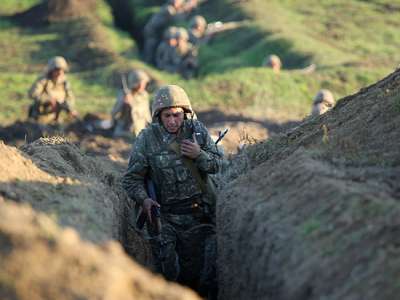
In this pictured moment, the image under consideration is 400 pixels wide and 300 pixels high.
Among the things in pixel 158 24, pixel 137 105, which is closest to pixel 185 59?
pixel 158 24

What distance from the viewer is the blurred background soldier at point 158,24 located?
3084 centimetres

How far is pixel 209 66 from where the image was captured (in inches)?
1101

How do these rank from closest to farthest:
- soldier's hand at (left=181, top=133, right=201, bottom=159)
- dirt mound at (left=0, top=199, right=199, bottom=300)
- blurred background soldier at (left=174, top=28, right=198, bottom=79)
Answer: dirt mound at (left=0, top=199, right=199, bottom=300), soldier's hand at (left=181, top=133, right=201, bottom=159), blurred background soldier at (left=174, top=28, right=198, bottom=79)

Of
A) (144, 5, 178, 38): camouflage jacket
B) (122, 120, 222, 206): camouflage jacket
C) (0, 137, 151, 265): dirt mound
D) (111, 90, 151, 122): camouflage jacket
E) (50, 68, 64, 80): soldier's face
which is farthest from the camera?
(144, 5, 178, 38): camouflage jacket

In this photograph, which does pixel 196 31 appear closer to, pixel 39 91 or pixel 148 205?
pixel 39 91

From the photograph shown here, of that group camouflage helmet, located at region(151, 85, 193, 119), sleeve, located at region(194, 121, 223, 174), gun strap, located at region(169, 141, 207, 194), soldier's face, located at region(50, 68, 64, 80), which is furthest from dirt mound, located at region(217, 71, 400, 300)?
soldier's face, located at region(50, 68, 64, 80)

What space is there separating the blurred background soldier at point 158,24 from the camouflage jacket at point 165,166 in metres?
21.1

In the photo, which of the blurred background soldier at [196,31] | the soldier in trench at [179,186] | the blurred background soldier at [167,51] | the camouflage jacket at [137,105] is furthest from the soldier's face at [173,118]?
the blurred background soldier at [196,31]

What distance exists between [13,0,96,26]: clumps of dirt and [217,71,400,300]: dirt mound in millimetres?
27008

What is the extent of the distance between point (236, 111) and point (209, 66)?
6681mm

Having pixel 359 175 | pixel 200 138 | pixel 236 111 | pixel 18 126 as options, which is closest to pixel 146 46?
pixel 236 111

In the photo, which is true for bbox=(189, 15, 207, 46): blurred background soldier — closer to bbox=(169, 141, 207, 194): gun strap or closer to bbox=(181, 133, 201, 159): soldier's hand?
bbox=(169, 141, 207, 194): gun strap

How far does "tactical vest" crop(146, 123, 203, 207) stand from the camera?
892 centimetres

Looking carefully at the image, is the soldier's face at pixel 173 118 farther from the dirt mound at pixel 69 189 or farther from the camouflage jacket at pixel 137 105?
the camouflage jacket at pixel 137 105
